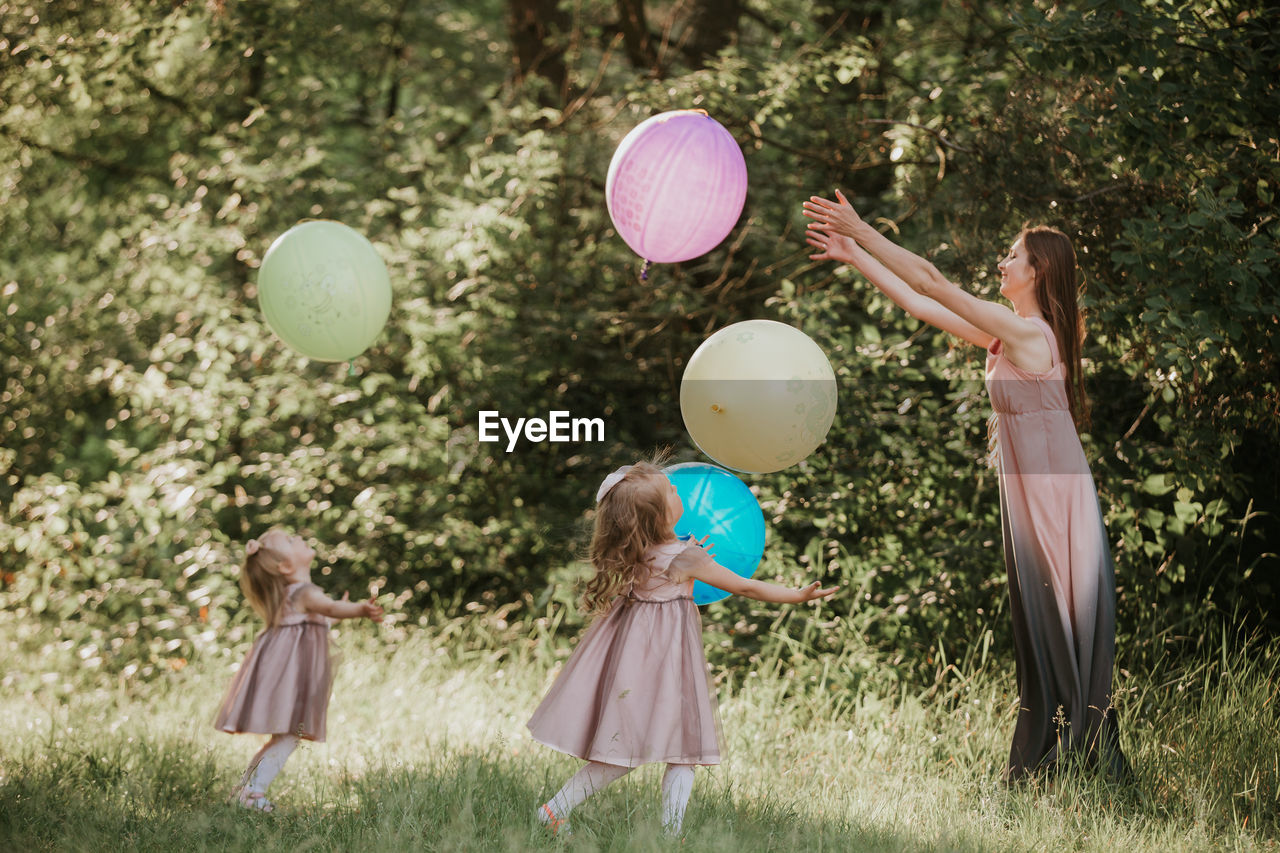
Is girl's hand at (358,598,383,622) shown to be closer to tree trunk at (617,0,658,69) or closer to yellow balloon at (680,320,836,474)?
yellow balloon at (680,320,836,474)

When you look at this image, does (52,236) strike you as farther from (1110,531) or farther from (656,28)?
(1110,531)

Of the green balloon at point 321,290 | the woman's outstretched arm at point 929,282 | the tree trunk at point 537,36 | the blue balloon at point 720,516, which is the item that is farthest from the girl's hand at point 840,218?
the tree trunk at point 537,36

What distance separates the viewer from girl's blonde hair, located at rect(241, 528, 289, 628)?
13.2ft

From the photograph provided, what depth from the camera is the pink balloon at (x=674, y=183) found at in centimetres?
370

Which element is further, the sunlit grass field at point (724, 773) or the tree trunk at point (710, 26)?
the tree trunk at point (710, 26)

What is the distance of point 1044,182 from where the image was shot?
4.23 metres

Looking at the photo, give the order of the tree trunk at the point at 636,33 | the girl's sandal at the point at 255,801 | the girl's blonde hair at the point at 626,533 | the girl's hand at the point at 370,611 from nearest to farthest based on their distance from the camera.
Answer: the girl's blonde hair at the point at 626,533, the girl's sandal at the point at 255,801, the girl's hand at the point at 370,611, the tree trunk at the point at 636,33

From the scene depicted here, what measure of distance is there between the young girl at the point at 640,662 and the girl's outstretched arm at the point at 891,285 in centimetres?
83

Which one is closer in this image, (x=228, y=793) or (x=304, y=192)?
(x=228, y=793)

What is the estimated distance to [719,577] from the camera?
3105 mm

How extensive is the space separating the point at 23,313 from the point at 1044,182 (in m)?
6.92

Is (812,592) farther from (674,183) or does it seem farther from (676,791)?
(674,183)

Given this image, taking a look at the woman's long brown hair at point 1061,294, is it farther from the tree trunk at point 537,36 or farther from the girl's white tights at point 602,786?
the tree trunk at point 537,36

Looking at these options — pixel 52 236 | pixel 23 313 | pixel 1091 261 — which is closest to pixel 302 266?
pixel 1091 261
